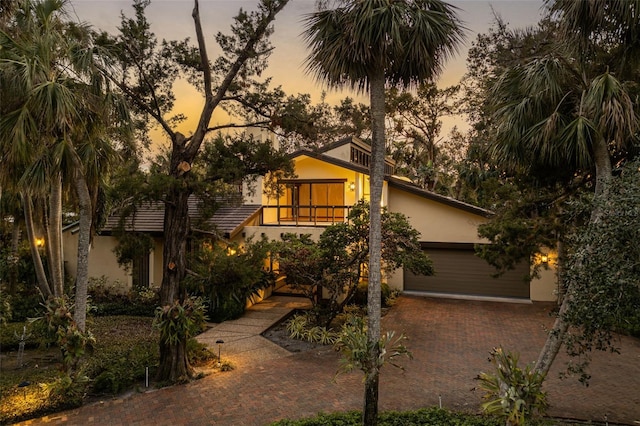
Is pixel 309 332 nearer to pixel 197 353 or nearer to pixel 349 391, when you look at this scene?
pixel 197 353

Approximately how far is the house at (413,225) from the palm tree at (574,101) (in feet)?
28.4

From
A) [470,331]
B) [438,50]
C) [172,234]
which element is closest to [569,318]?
[438,50]

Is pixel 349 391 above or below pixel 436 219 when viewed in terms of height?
below

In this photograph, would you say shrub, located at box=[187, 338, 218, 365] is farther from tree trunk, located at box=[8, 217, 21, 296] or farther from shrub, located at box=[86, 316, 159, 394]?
tree trunk, located at box=[8, 217, 21, 296]

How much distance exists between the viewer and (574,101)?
7746 mm

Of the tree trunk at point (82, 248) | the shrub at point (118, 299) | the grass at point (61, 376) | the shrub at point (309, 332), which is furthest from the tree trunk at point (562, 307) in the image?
the shrub at point (118, 299)

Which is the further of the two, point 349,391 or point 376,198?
A: point 349,391

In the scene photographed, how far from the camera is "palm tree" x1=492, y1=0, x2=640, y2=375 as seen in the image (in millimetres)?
6805

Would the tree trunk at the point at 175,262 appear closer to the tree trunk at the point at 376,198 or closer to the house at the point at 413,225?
Answer: the tree trunk at the point at 376,198

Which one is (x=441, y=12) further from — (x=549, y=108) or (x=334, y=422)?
(x=334, y=422)

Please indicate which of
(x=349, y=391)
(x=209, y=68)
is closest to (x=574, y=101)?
(x=349, y=391)

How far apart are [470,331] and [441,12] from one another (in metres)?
9.77

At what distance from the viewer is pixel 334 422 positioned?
6625 millimetres

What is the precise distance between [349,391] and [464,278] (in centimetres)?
1108
